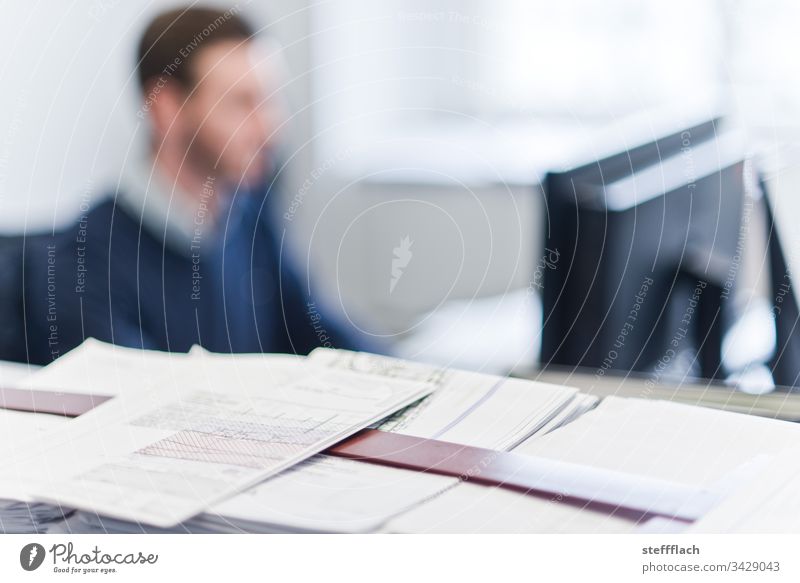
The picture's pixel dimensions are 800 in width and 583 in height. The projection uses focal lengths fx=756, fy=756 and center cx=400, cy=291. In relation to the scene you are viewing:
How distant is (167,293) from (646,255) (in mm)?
305

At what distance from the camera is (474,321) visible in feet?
1.61

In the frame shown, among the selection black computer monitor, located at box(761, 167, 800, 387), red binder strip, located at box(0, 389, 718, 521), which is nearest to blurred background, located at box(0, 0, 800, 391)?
black computer monitor, located at box(761, 167, 800, 387)

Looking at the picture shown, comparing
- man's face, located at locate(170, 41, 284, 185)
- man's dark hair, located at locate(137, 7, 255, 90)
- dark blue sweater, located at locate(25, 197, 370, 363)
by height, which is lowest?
dark blue sweater, located at locate(25, 197, 370, 363)

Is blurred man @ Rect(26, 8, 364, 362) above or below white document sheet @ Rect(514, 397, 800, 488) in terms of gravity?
above

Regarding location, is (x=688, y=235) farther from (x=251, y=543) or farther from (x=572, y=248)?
(x=251, y=543)

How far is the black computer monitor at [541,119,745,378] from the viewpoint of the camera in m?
0.47

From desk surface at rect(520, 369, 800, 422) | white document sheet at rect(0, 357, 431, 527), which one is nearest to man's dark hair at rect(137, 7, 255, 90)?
white document sheet at rect(0, 357, 431, 527)

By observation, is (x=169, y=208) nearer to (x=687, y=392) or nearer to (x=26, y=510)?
(x=26, y=510)

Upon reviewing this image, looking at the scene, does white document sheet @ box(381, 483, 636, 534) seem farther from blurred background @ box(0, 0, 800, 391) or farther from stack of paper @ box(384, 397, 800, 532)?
blurred background @ box(0, 0, 800, 391)

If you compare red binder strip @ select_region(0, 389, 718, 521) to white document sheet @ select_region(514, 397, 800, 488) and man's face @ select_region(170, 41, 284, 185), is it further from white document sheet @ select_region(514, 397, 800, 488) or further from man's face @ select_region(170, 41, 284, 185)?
man's face @ select_region(170, 41, 284, 185)

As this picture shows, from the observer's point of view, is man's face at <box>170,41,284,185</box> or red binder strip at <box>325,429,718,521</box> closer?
red binder strip at <box>325,429,718,521</box>

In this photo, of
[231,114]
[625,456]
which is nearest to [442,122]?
[231,114]

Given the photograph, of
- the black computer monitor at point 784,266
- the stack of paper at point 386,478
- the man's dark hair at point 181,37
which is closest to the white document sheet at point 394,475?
the stack of paper at point 386,478

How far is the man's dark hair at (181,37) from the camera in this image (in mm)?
457
